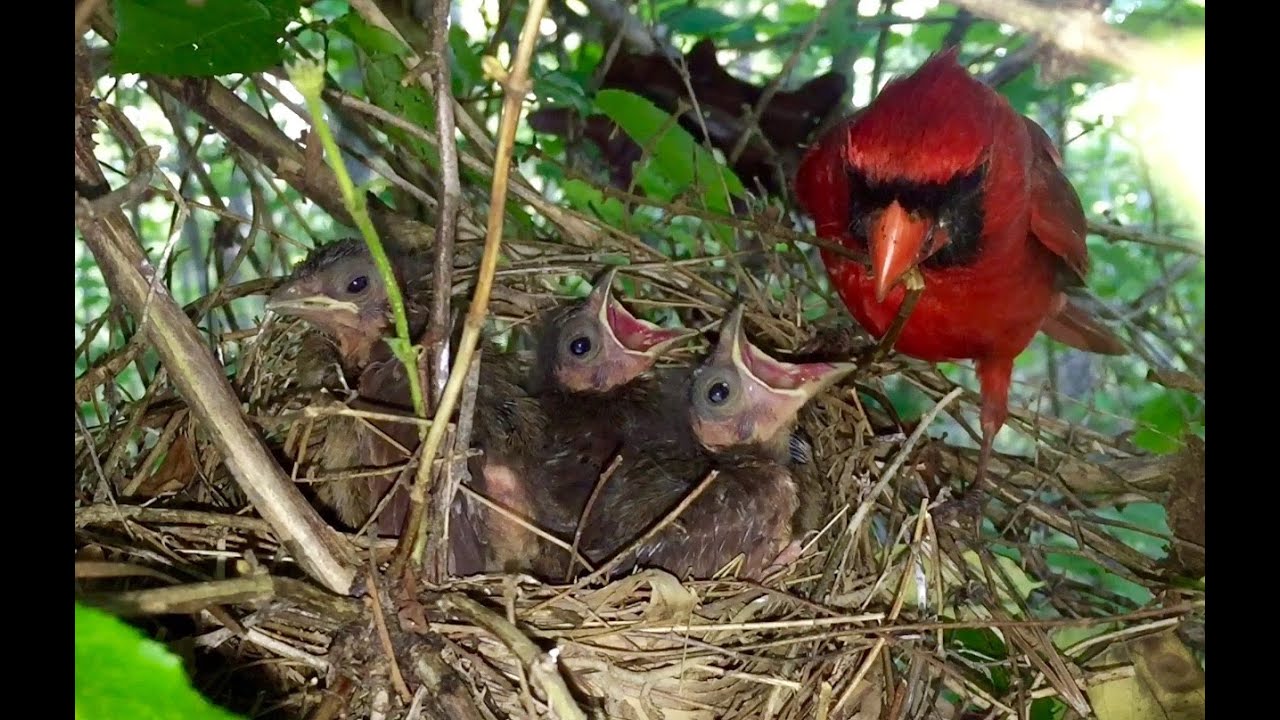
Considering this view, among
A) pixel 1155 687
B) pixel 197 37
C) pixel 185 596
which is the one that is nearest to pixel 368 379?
pixel 197 37

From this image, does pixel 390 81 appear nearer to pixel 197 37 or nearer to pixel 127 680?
pixel 197 37

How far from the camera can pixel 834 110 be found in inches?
96.0

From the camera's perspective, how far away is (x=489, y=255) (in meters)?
0.84

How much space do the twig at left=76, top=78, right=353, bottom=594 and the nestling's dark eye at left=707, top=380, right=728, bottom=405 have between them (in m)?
1.03

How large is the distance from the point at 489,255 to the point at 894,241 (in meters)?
0.94

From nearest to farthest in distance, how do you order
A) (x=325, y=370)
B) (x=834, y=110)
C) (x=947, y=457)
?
(x=325, y=370) → (x=947, y=457) → (x=834, y=110)

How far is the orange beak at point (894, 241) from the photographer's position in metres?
1.57

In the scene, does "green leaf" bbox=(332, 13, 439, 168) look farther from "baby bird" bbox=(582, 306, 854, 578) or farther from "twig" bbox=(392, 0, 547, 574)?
"twig" bbox=(392, 0, 547, 574)

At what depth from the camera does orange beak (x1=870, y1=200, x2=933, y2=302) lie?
157cm

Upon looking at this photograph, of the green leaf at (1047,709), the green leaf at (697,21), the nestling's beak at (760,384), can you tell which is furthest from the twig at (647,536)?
the green leaf at (697,21)
